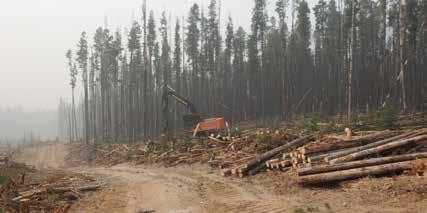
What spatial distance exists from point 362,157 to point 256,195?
3.67 meters

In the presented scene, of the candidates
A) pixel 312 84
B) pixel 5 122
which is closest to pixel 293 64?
pixel 312 84

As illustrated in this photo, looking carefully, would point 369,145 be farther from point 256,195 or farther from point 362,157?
point 256,195

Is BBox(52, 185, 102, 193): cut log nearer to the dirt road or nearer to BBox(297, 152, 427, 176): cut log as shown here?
the dirt road

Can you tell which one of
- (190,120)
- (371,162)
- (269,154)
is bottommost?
(269,154)

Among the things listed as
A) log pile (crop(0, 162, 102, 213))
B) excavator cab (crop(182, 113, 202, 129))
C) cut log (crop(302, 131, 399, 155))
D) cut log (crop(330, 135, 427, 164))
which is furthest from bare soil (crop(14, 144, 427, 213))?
excavator cab (crop(182, 113, 202, 129))

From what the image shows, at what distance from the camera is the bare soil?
8.84 meters

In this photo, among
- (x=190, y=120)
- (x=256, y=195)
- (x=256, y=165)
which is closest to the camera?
(x=256, y=195)

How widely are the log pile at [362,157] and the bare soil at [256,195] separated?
0.33 meters

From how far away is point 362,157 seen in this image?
11969mm

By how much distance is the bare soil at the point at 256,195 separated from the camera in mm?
8844

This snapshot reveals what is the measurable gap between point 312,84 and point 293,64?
4259 millimetres

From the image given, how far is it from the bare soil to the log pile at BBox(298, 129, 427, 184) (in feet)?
1.09

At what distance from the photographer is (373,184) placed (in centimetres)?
992

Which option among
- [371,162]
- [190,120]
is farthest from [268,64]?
[371,162]
